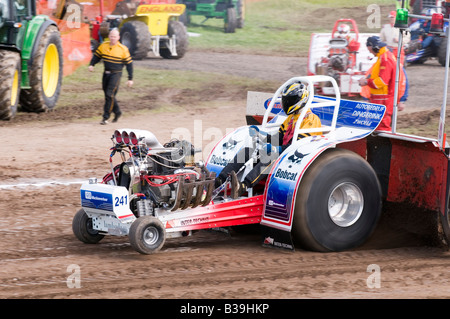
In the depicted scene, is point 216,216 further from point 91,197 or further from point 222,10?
point 222,10

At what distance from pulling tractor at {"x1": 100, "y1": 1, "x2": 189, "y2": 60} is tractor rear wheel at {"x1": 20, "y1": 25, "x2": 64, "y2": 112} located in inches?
189

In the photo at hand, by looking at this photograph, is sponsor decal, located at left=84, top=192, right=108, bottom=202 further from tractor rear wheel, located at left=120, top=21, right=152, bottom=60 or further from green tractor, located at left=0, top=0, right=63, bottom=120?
tractor rear wheel, located at left=120, top=21, right=152, bottom=60

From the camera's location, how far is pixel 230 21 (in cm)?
2681

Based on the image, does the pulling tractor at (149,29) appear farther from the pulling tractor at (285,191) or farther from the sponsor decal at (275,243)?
the sponsor decal at (275,243)

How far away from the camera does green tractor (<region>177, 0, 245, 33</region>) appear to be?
26.9 m

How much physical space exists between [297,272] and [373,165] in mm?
1709

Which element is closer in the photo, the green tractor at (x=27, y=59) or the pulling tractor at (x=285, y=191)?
the pulling tractor at (x=285, y=191)

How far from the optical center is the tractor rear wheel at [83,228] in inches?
288

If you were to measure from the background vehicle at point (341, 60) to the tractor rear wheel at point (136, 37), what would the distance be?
494 centimetres

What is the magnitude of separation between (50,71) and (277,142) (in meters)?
9.11

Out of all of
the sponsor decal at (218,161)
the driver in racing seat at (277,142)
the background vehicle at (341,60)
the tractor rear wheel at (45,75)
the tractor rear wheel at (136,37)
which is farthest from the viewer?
the tractor rear wheel at (136,37)

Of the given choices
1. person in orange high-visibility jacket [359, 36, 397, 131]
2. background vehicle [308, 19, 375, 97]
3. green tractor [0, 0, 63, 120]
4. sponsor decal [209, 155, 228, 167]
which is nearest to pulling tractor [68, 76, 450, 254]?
sponsor decal [209, 155, 228, 167]

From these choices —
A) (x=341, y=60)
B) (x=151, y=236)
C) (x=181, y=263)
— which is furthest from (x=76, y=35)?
(x=181, y=263)

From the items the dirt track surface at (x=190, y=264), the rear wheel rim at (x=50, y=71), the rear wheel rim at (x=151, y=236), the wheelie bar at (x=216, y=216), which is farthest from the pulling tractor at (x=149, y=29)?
the rear wheel rim at (x=151, y=236)
